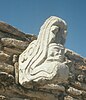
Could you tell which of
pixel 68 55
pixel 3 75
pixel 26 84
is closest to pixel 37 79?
pixel 26 84

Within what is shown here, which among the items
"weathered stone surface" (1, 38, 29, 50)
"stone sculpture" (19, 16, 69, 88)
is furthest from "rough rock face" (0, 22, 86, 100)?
"stone sculpture" (19, 16, 69, 88)

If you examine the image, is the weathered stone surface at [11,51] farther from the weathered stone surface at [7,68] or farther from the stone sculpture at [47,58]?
the weathered stone surface at [7,68]

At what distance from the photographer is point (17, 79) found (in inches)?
201

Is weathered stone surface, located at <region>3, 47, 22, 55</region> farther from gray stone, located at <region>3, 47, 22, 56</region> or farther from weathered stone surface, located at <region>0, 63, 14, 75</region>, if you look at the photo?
weathered stone surface, located at <region>0, 63, 14, 75</region>

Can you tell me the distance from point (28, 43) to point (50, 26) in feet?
2.22

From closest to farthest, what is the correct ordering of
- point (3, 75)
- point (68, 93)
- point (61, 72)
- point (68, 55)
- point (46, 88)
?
point (61, 72), point (3, 75), point (46, 88), point (68, 93), point (68, 55)

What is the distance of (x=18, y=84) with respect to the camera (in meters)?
5.08

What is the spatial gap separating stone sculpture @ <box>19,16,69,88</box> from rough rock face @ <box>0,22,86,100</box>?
0.46ft

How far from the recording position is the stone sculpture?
15.4ft

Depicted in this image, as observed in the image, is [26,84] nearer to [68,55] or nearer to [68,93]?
[68,93]

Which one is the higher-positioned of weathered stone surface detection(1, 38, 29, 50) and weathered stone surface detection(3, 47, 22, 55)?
weathered stone surface detection(1, 38, 29, 50)

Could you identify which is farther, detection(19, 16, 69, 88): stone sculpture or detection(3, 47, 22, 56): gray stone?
detection(3, 47, 22, 56): gray stone

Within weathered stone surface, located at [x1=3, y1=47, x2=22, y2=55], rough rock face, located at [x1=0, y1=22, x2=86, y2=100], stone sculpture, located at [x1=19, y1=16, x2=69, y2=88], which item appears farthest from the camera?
weathered stone surface, located at [x1=3, y1=47, x2=22, y2=55]

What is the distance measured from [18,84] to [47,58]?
646 millimetres
